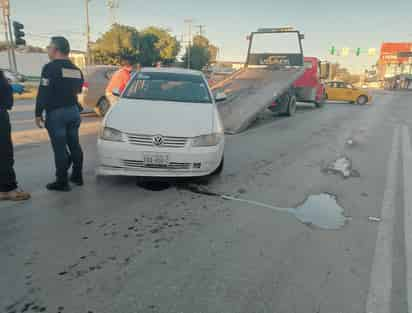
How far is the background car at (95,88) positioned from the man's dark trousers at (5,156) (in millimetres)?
6399

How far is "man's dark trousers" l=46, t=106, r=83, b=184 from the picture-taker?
3930 millimetres

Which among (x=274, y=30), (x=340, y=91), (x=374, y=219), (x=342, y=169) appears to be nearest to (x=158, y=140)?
(x=374, y=219)

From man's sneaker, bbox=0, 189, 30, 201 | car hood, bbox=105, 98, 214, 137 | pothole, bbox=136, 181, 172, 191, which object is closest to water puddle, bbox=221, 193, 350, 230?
pothole, bbox=136, 181, 172, 191

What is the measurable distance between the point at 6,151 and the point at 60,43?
1.49 m

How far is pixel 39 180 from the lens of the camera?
452 centimetres

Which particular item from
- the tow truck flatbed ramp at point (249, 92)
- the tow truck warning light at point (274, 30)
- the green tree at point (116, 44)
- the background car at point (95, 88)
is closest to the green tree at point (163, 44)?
the green tree at point (116, 44)

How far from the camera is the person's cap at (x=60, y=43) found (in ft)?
12.4

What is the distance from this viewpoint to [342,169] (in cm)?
569

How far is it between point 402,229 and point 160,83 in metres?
4.25

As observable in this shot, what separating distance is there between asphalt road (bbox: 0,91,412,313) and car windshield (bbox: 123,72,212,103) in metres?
1.40

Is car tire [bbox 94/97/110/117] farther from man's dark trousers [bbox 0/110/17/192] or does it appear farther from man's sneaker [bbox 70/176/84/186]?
man's dark trousers [bbox 0/110/17/192]

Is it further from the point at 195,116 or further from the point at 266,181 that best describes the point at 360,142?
the point at 195,116

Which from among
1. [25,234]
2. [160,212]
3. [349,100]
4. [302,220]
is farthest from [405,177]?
[349,100]

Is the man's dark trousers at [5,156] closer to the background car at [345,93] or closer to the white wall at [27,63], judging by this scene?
the background car at [345,93]
